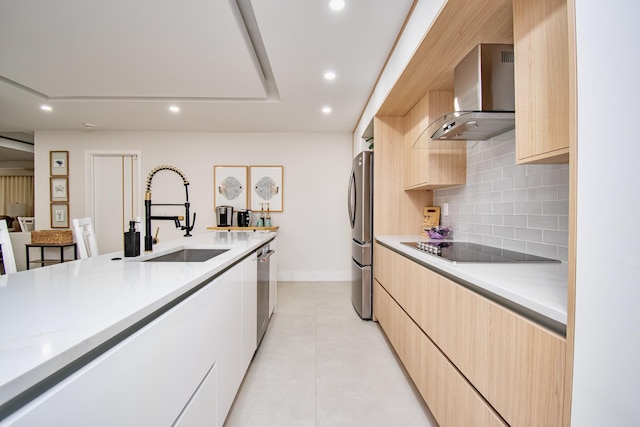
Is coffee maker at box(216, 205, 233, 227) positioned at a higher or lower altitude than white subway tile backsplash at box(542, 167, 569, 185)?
lower

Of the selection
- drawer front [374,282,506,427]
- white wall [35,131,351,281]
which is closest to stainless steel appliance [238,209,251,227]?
white wall [35,131,351,281]

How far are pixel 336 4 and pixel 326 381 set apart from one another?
2.46m

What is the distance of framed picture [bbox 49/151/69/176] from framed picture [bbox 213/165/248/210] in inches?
97.7

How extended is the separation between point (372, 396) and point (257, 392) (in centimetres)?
72

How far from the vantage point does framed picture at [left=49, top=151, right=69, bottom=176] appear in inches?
183

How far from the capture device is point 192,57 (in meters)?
2.43

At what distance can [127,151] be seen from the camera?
15.4ft

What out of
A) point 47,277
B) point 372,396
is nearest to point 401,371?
point 372,396

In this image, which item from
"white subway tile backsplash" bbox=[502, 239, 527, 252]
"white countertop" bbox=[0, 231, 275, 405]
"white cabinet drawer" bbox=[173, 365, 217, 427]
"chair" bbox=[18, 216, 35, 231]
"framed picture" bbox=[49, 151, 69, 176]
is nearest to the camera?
"white countertop" bbox=[0, 231, 275, 405]

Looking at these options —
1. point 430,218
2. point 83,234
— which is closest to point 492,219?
point 430,218

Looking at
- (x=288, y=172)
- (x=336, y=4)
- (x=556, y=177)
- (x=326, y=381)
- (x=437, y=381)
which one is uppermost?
(x=336, y=4)

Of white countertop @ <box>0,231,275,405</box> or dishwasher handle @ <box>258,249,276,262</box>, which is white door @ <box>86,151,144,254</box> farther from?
white countertop @ <box>0,231,275,405</box>

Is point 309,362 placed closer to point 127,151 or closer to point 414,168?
point 414,168

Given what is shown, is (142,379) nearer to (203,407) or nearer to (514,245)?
(203,407)
